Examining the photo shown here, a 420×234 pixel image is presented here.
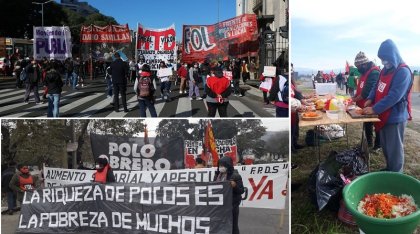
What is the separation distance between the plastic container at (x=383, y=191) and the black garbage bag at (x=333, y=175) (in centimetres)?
13

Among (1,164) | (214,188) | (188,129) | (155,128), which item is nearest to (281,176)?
(214,188)

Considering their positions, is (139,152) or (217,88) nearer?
(217,88)

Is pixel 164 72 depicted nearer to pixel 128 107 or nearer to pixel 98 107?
pixel 128 107

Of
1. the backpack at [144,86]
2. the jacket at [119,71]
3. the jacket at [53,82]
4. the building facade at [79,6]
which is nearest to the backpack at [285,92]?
the backpack at [144,86]

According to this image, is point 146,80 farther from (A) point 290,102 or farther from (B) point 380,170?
(B) point 380,170

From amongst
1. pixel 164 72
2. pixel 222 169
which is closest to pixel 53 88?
pixel 164 72

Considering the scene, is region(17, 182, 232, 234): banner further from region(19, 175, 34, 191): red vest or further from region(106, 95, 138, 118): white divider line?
region(106, 95, 138, 118): white divider line

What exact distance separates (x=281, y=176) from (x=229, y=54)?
2.79 feet

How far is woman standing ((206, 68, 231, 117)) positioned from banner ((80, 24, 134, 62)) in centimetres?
46

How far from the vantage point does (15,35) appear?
181 centimetres

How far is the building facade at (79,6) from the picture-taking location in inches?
71.9

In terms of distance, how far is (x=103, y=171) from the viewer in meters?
2.48

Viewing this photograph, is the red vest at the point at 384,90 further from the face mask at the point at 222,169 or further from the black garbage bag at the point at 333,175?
the face mask at the point at 222,169

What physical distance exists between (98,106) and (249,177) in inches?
39.0
